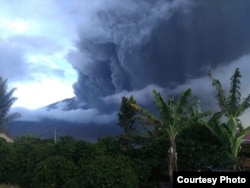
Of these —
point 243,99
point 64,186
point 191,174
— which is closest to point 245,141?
point 243,99

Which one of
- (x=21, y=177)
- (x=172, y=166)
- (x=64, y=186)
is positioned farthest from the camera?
(x=21, y=177)

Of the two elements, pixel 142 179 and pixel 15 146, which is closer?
pixel 142 179

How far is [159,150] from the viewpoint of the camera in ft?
68.2

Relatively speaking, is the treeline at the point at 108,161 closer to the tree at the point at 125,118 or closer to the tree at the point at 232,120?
the tree at the point at 232,120

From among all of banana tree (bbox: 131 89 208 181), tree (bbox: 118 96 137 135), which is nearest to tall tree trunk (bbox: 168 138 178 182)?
banana tree (bbox: 131 89 208 181)

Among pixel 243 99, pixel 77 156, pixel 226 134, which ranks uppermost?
pixel 243 99

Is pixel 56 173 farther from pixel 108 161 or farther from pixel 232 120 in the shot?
pixel 232 120

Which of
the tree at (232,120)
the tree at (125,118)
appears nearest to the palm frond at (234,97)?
the tree at (232,120)

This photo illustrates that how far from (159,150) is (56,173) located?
552 centimetres

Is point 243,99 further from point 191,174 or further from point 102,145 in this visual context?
point 191,174

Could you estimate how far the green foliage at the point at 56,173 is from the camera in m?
18.6

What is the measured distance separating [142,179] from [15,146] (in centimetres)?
969

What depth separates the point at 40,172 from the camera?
1902 centimetres

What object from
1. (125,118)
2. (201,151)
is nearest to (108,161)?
(201,151)
